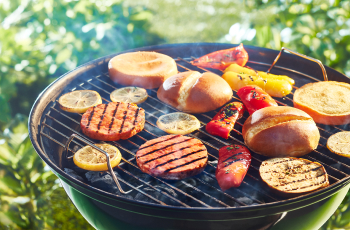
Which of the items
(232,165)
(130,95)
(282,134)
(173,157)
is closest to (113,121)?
(130,95)

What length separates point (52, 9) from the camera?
5.64 meters

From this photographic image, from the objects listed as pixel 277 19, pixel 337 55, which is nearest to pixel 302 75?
pixel 337 55

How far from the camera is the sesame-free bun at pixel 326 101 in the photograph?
329 cm

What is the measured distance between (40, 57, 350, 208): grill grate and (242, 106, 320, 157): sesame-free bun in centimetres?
14

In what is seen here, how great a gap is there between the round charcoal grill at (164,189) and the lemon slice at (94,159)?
11 cm

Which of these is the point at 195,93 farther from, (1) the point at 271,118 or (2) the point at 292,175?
(2) the point at 292,175

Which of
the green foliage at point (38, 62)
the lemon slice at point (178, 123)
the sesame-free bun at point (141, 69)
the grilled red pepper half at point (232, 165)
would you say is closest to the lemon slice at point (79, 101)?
the sesame-free bun at point (141, 69)

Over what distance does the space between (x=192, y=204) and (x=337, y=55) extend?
4152 mm

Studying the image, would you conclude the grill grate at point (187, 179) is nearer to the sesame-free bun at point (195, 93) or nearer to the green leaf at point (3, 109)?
the sesame-free bun at point (195, 93)

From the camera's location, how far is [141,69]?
4.05 metres

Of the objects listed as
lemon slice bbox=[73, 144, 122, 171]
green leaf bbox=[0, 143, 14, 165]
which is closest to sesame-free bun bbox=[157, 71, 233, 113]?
lemon slice bbox=[73, 144, 122, 171]

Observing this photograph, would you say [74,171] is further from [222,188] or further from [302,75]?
[302,75]

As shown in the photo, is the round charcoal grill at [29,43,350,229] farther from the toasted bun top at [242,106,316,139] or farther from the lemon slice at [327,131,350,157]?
the toasted bun top at [242,106,316,139]

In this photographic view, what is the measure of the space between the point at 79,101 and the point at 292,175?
236 cm
